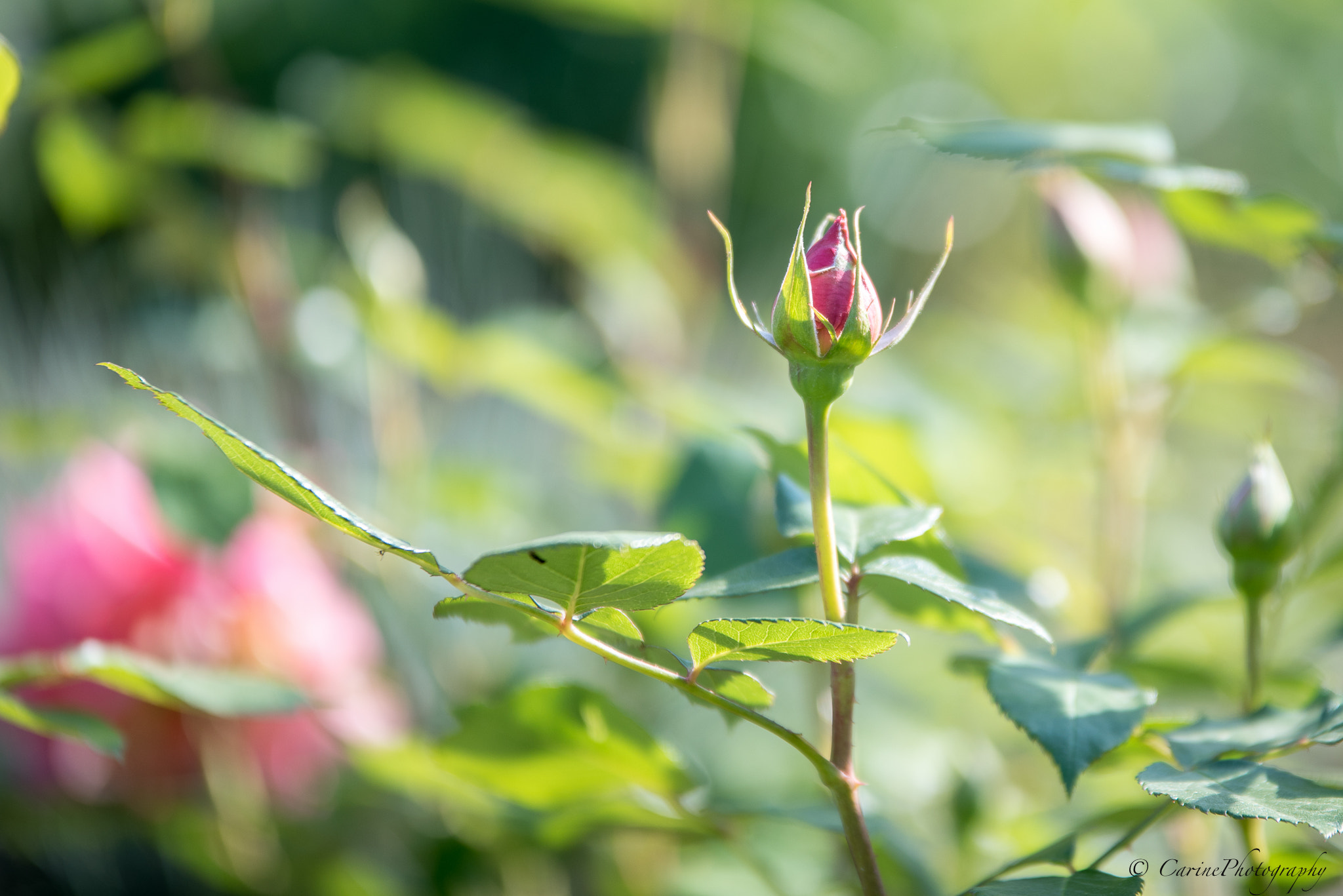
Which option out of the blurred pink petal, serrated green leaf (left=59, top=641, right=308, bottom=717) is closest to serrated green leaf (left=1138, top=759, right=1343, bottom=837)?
serrated green leaf (left=59, top=641, right=308, bottom=717)

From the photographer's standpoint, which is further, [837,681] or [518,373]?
[518,373]

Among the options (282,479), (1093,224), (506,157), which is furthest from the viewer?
(506,157)

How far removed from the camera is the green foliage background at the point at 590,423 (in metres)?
0.20

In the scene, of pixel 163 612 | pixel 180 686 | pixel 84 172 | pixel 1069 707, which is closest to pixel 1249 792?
pixel 1069 707

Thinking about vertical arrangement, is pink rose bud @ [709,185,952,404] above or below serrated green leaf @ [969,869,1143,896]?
above

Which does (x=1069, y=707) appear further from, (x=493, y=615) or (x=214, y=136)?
(x=214, y=136)

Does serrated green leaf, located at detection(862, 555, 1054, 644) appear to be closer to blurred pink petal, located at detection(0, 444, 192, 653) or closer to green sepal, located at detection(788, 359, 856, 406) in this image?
green sepal, located at detection(788, 359, 856, 406)

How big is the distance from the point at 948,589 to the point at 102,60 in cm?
28

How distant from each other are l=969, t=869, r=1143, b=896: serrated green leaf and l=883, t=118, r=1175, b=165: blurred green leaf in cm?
10

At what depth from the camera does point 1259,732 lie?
0.13m

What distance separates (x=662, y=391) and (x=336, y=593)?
4.7 inches

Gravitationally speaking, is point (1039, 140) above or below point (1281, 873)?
above

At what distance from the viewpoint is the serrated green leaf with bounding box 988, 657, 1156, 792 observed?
0.12 meters

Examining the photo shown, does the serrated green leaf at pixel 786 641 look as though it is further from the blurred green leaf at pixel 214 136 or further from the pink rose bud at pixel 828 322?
the blurred green leaf at pixel 214 136
